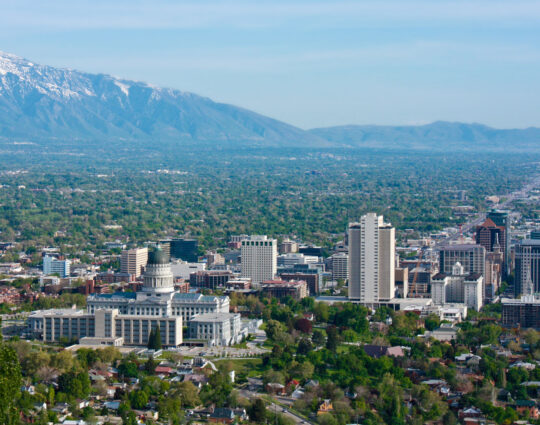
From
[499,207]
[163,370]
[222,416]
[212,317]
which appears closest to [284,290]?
[212,317]

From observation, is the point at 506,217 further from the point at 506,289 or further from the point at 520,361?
the point at 520,361

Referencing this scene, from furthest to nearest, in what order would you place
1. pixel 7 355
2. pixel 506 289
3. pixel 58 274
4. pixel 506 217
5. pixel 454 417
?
1. pixel 506 217
2. pixel 58 274
3. pixel 506 289
4. pixel 454 417
5. pixel 7 355

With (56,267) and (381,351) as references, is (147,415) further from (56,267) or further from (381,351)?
(56,267)

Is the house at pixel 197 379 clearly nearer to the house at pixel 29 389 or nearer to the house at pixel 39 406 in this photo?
the house at pixel 29 389

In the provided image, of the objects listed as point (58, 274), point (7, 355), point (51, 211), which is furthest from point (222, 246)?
point (7, 355)

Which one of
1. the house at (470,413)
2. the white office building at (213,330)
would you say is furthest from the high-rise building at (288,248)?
the house at (470,413)
